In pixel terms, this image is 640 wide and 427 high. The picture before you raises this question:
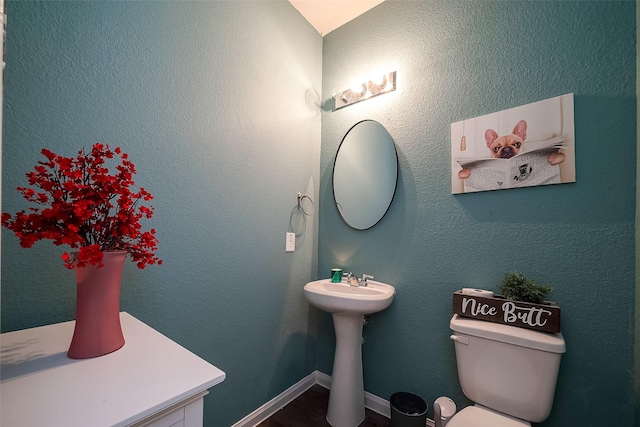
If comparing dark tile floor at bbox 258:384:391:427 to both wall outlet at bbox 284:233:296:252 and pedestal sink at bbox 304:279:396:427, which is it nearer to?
pedestal sink at bbox 304:279:396:427

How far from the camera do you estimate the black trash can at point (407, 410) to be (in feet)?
4.21

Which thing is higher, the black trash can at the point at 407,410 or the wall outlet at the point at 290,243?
the wall outlet at the point at 290,243

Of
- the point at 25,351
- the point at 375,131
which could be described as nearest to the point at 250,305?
the point at 25,351

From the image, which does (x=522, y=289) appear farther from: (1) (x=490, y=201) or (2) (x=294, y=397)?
(2) (x=294, y=397)

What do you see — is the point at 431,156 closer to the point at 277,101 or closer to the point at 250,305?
the point at 277,101

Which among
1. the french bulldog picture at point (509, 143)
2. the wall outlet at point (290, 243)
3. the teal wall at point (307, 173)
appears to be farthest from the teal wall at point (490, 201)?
the wall outlet at point (290, 243)

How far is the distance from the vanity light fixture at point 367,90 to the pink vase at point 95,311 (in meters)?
1.56

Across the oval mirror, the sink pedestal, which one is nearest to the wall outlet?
the oval mirror

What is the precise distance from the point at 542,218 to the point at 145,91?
1.79 metres

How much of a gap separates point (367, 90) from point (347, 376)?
5.61ft

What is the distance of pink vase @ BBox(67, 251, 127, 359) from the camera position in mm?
653

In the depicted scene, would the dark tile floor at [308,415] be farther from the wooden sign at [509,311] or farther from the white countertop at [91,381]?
the white countertop at [91,381]

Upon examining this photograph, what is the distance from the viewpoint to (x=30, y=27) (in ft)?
2.75

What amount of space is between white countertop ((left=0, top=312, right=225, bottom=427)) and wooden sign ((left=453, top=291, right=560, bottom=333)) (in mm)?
1068
